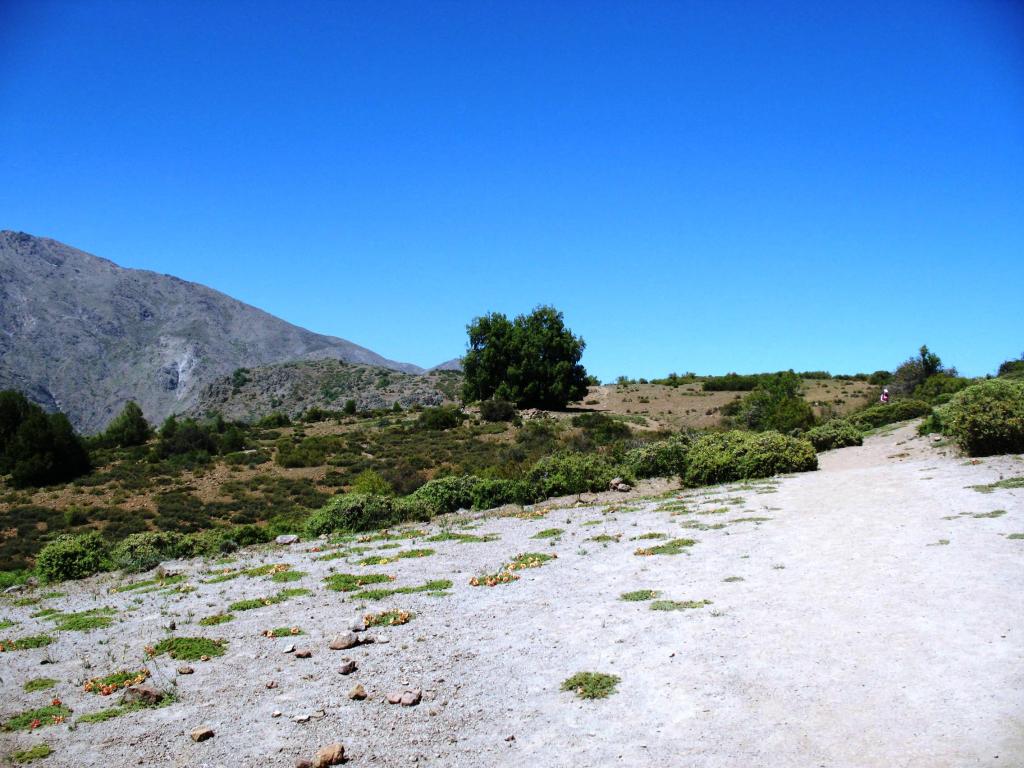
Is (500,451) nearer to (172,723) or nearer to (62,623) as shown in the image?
(62,623)

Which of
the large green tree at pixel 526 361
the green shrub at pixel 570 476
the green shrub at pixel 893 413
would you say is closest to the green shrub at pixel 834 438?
the green shrub at pixel 893 413

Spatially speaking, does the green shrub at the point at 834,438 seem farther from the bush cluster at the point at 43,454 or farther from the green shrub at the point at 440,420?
the bush cluster at the point at 43,454

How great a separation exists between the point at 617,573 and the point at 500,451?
29.2m

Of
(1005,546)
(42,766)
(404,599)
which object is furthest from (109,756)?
(1005,546)

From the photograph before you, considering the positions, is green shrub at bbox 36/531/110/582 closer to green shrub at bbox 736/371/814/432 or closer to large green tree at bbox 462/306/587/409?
green shrub at bbox 736/371/814/432

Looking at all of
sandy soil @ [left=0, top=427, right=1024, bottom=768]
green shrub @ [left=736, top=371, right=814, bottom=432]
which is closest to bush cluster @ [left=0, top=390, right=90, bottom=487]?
sandy soil @ [left=0, top=427, right=1024, bottom=768]

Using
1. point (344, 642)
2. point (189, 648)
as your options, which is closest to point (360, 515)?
point (189, 648)

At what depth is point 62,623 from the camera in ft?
36.0

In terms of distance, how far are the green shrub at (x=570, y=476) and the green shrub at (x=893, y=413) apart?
44.4 feet

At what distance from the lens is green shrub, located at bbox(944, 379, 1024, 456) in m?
17.1

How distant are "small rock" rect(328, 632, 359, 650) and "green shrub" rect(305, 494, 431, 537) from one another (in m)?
10.6

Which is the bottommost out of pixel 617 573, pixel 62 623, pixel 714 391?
pixel 62 623

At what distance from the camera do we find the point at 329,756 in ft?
18.5

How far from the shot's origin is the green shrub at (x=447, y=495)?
20750 millimetres
